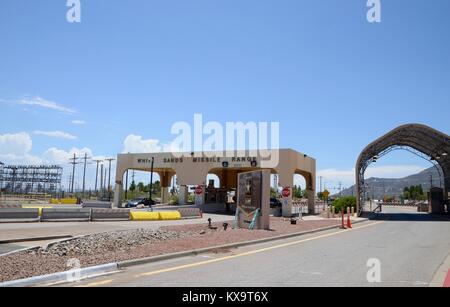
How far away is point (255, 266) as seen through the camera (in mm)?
10523

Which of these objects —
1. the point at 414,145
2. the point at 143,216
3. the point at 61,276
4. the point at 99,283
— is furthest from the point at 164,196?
the point at 99,283

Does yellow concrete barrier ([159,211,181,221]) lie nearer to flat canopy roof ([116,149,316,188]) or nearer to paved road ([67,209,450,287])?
flat canopy roof ([116,149,316,188])

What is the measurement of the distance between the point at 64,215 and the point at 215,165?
22.2m

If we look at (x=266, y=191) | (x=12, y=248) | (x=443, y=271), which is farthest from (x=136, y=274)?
(x=266, y=191)

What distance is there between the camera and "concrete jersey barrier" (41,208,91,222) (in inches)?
991

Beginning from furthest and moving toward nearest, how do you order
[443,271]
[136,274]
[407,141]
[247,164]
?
[407,141] → [247,164] → [443,271] → [136,274]

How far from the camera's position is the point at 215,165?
46.1m

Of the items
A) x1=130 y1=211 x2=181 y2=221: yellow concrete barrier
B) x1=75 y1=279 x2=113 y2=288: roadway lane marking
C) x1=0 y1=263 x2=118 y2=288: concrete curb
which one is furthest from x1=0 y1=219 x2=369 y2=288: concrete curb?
x1=130 y1=211 x2=181 y2=221: yellow concrete barrier

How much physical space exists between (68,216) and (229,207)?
2939 cm

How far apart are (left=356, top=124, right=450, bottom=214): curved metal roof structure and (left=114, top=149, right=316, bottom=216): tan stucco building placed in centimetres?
628

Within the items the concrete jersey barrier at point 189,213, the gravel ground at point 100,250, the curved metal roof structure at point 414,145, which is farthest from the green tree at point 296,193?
the gravel ground at point 100,250

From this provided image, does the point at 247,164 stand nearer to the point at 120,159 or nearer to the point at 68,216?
the point at 120,159

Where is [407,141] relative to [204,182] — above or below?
above

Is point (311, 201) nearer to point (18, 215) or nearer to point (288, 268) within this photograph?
point (18, 215)
